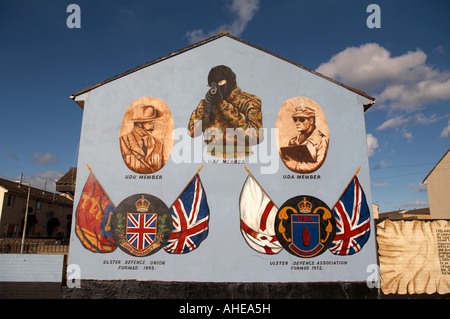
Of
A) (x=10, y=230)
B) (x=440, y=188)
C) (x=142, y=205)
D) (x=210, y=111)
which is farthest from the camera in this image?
(x=440, y=188)

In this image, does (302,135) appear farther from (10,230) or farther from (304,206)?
(10,230)

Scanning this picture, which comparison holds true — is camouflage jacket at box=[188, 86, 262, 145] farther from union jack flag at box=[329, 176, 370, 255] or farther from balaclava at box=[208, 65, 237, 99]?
union jack flag at box=[329, 176, 370, 255]

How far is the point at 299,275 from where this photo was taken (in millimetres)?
10867

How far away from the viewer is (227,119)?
1177cm

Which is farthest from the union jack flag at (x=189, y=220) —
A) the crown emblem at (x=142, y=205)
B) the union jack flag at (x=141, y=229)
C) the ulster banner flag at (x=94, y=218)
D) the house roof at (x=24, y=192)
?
the house roof at (x=24, y=192)

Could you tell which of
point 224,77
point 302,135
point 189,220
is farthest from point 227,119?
point 189,220

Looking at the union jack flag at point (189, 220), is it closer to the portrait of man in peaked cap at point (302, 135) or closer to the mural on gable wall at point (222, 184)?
the mural on gable wall at point (222, 184)

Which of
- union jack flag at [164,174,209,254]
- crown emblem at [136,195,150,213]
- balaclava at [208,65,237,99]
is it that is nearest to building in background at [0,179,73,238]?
crown emblem at [136,195,150,213]

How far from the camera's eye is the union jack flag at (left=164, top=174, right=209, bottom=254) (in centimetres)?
1104

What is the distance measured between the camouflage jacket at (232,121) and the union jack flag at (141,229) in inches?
140

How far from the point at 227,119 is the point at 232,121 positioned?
0.21 metres
